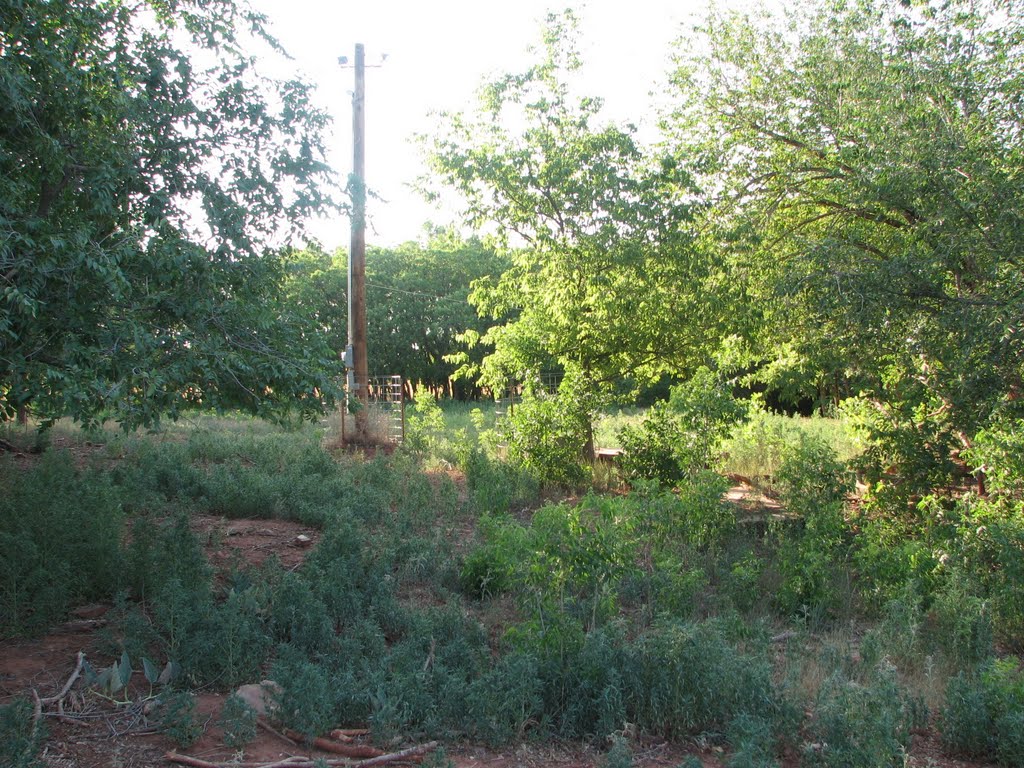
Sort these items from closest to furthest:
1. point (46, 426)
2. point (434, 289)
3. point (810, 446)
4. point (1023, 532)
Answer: point (46, 426) < point (1023, 532) < point (810, 446) < point (434, 289)

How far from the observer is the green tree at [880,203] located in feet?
26.6

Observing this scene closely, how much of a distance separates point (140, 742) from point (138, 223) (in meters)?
3.23

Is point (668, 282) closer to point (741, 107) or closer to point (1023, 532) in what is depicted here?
point (741, 107)

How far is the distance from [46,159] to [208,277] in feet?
4.33

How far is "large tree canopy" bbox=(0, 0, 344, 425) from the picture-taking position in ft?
15.9

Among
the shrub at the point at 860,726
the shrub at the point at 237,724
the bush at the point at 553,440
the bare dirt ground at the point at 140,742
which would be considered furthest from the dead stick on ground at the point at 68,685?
the bush at the point at 553,440

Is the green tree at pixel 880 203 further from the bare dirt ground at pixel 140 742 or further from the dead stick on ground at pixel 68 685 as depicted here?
the dead stick on ground at pixel 68 685

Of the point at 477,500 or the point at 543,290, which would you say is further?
the point at 543,290

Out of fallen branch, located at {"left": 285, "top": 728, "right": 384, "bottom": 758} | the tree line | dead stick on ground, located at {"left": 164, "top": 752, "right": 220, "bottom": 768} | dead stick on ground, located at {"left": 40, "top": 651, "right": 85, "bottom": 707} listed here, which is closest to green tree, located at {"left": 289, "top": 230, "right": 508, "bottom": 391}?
the tree line

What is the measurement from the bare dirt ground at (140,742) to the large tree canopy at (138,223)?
1.59 meters

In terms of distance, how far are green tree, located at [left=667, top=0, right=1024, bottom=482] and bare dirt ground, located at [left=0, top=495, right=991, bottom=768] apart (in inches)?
181

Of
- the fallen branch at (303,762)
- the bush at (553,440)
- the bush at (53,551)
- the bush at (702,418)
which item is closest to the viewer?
the fallen branch at (303,762)

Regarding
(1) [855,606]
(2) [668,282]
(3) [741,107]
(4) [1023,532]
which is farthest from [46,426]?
(3) [741,107]

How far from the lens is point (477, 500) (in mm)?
10641
